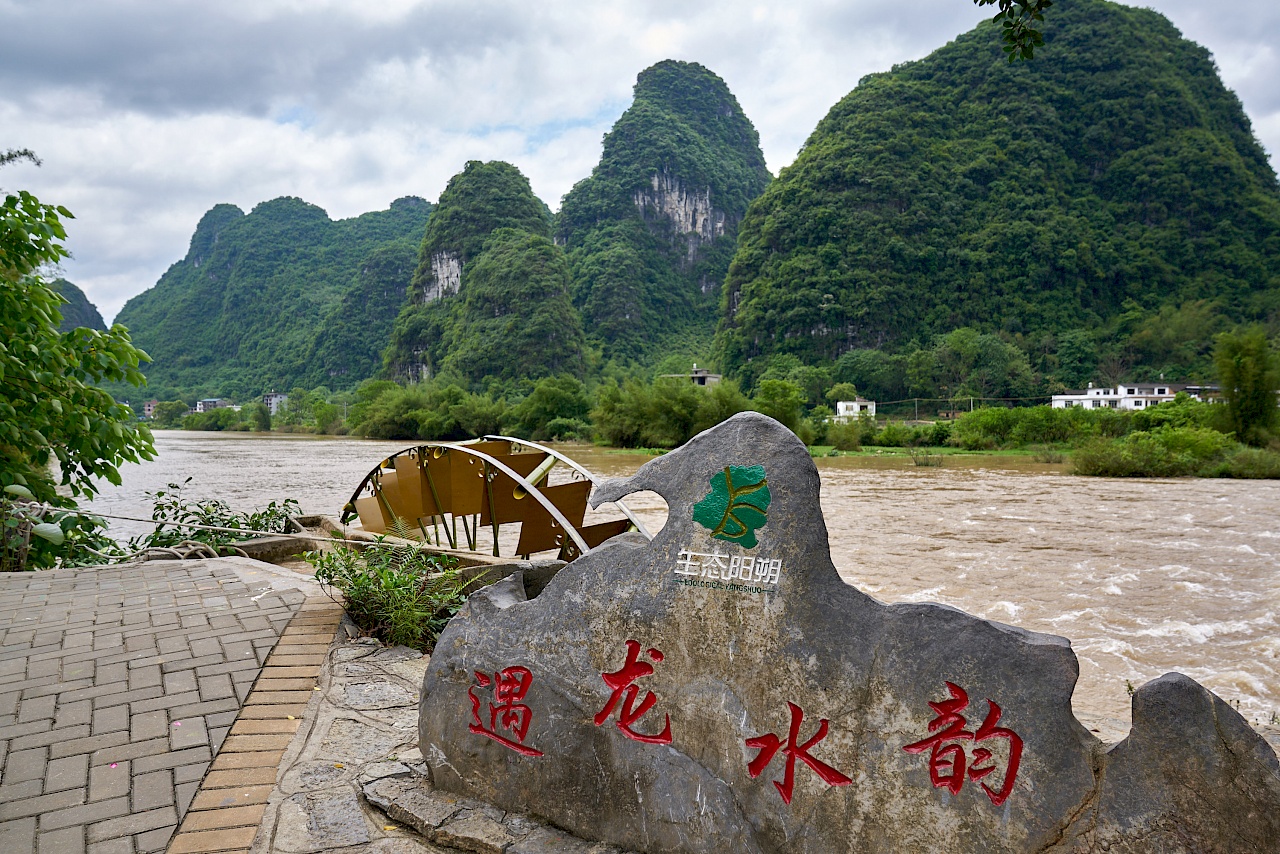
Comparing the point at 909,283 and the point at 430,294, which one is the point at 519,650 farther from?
the point at 430,294

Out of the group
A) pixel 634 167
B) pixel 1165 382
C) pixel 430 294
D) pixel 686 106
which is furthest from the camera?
pixel 686 106

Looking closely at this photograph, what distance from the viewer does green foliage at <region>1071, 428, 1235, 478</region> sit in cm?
1705

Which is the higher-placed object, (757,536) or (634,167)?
(634,167)

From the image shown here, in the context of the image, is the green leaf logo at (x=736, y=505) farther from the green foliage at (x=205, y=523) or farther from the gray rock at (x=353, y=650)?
the green foliage at (x=205, y=523)

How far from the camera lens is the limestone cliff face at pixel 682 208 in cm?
7675

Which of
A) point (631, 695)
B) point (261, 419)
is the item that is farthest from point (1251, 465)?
point (261, 419)

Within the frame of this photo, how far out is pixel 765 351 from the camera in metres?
51.3

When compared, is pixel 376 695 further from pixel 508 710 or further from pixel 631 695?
pixel 631 695

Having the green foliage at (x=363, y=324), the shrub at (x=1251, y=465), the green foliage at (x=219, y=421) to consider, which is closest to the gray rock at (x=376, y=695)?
the shrub at (x=1251, y=465)

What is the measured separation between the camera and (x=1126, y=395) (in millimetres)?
38250

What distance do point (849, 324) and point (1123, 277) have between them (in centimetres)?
1670

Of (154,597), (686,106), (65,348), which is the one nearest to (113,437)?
(65,348)

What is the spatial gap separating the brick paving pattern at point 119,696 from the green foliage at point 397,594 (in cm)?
22

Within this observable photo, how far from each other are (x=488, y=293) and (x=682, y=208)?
27.0 meters
